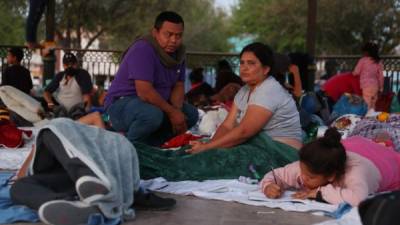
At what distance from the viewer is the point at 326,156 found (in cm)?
405

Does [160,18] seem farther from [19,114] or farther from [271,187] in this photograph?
[19,114]

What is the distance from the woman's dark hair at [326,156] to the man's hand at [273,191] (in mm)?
436

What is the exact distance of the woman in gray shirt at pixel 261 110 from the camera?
503cm

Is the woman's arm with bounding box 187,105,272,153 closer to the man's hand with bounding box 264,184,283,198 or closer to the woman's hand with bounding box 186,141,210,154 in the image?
the woman's hand with bounding box 186,141,210,154

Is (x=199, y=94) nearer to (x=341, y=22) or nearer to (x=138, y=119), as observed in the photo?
(x=138, y=119)

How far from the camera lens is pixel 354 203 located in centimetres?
404

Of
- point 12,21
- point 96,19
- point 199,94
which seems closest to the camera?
point 199,94

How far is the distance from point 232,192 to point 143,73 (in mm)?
1592

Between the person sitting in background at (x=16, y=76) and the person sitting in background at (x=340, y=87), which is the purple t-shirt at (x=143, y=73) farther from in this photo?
the person sitting in background at (x=340, y=87)

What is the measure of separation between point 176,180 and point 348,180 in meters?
1.44

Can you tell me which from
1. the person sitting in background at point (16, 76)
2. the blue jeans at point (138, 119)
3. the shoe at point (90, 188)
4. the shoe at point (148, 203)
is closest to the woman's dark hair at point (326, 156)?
the shoe at point (148, 203)

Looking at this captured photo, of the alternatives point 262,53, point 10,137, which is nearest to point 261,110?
point 262,53

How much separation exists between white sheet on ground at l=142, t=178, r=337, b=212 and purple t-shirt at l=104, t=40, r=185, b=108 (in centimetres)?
121

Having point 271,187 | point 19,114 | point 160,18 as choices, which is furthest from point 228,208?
point 19,114
